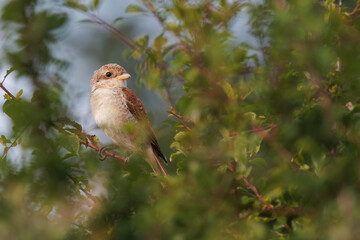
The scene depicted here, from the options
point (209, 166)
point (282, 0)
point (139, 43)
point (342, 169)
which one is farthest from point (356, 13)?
point (209, 166)

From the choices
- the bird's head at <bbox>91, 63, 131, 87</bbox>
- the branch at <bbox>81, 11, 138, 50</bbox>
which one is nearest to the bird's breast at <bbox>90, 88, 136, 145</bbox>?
the bird's head at <bbox>91, 63, 131, 87</bbox>

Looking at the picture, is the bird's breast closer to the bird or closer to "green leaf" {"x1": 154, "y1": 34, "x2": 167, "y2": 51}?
the bird

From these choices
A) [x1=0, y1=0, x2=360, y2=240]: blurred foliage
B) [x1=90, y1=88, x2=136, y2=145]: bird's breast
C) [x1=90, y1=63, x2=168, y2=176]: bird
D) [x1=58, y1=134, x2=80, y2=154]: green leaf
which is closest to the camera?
[x1=0, y1=0, x2=360, y2=240]: blurred foliage

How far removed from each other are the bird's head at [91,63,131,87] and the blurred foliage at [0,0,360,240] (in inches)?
140

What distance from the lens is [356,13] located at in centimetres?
326

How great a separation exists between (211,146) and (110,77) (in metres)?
4.39

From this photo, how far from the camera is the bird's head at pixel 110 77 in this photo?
19.9 ft

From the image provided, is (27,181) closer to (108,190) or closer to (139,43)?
(108,190)

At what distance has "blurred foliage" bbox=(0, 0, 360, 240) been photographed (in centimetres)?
168

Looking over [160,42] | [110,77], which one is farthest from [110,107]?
[160,42]

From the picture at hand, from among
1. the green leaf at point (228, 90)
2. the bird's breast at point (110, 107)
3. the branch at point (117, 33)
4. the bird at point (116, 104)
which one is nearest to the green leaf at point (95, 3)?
the branch at point (117, 33)

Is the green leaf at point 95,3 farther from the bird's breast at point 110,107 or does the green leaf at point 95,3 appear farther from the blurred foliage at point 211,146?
the bird's breast at point 110,107

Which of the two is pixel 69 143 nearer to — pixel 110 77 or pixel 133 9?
pixel 133 9

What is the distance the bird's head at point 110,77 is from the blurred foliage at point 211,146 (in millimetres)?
3562
